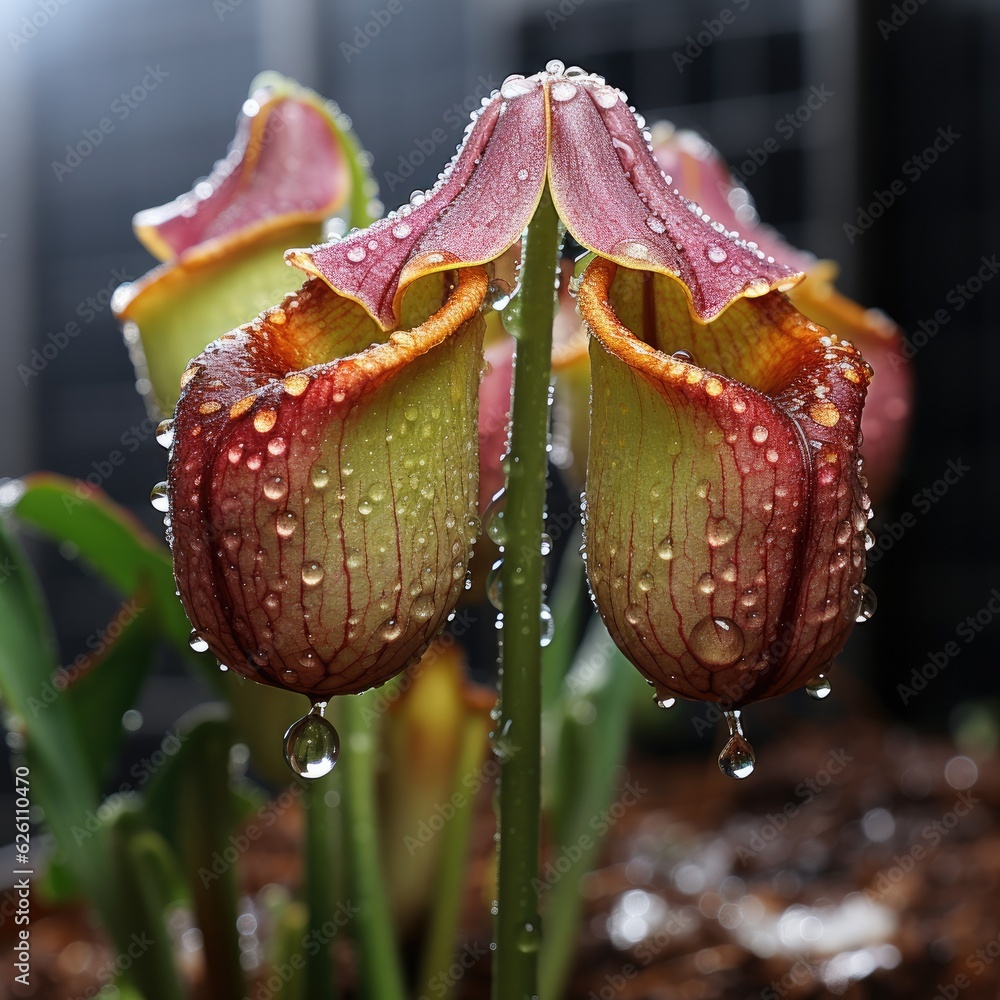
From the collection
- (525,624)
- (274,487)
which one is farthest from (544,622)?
(274,487)

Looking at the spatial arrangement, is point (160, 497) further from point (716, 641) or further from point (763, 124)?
point (763, 124)

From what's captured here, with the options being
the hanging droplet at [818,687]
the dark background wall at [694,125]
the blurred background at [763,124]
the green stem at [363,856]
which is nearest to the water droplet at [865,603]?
the hanging droplet at [818,687]

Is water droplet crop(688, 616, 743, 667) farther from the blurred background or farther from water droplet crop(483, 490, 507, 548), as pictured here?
the blurred background

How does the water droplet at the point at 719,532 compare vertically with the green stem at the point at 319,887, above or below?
above

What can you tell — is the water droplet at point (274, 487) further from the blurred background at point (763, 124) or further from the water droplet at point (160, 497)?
the blurred background at point (763, 124)

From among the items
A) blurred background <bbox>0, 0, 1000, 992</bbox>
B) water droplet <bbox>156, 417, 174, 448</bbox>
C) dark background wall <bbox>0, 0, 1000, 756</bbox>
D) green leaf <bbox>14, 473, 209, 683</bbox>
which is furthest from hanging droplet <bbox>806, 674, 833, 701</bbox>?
dark background wall <bbox>0, 0, 1000, 756</bbox>
